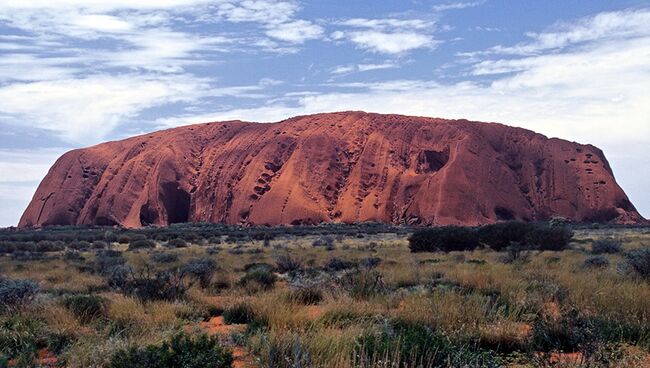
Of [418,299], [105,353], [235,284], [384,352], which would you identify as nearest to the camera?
[384,352]

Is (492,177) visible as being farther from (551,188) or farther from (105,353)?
(105,353)

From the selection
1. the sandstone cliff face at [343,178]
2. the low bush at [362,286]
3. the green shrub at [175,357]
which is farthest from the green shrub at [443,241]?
the sandstone cliff face at [343,178]

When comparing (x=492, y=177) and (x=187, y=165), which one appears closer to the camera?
(x=492, y=177)

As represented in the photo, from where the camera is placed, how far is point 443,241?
107 feet

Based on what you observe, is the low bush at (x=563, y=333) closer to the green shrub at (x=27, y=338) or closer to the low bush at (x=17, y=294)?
the green shrub at (x=27, y=338)

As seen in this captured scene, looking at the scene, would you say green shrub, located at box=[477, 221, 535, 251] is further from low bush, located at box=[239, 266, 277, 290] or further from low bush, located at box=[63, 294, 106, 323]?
low bush, located at box=[63, 294, 106, 323]

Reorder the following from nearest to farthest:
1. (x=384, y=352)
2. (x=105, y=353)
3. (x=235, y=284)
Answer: (x=384, y=352) → (x=105, y=353) → (x=235, y=284)

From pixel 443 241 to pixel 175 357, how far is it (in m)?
28.0

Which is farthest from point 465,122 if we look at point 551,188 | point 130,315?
point 130,315

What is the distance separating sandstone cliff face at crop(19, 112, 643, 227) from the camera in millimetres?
78375

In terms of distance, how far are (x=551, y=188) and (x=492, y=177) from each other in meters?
9.52

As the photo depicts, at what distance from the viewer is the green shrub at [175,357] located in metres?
5.68

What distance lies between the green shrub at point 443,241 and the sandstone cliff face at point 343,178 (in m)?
38.8

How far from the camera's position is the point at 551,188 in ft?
271
